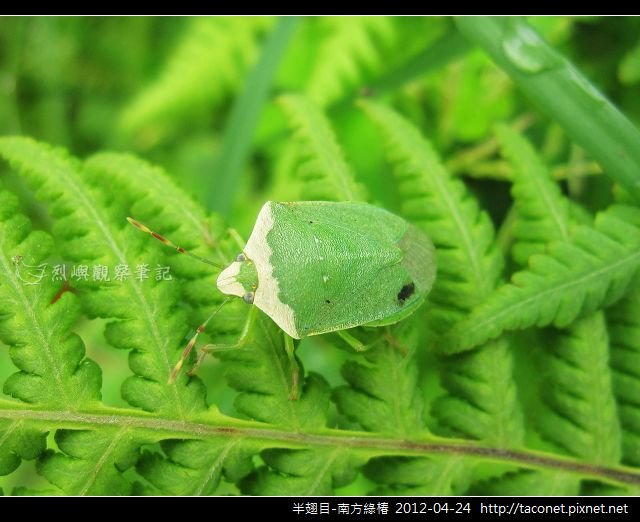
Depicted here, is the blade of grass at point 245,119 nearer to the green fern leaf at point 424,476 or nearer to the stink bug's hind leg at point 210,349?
the stink bug's hind leg at point 210,349

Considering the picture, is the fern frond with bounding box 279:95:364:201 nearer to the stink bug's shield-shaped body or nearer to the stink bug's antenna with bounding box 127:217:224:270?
the stink bug's shield-shaped body

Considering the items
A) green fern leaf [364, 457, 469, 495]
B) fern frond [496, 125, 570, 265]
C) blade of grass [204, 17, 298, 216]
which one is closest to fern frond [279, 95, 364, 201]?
fern frond [496, 125, 570, 265]

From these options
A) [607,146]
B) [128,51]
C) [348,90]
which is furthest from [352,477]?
[128,51]

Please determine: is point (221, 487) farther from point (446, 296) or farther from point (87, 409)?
point (446, 296)

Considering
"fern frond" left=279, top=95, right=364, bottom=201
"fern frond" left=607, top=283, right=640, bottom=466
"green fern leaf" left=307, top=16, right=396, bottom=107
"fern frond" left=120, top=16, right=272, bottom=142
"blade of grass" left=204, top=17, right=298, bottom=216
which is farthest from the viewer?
"fern frond" left=120, top=16, right=272, bottom=142

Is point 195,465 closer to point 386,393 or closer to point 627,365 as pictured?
point 386,393

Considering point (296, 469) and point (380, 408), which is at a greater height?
point (380, 408)

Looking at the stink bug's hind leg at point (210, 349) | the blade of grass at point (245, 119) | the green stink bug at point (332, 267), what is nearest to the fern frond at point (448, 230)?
the green stink bug at point (332, 267)
